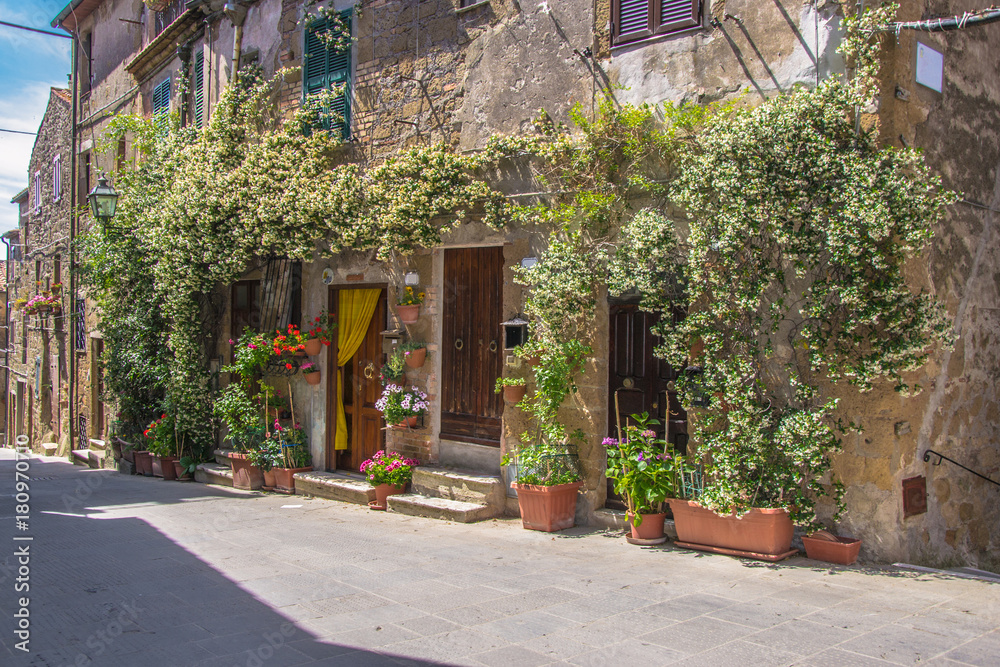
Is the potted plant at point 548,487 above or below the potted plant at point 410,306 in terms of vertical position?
below

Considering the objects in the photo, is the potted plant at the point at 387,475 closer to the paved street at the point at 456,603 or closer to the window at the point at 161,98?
the paved street at the point at 456,603

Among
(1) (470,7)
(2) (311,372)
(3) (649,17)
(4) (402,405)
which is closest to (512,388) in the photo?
(4) (402,405)

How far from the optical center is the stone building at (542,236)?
6008 millimetres

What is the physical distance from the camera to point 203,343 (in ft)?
40.0

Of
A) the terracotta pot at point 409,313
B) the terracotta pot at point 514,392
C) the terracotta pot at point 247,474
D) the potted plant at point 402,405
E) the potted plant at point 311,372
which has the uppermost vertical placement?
the terracotta pot at point 409,313

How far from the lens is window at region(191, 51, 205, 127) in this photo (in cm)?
1270

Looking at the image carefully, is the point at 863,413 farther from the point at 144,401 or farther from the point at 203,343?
the point at 144,401

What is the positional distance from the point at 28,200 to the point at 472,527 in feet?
66.8

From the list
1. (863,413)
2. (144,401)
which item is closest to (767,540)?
(863,413)

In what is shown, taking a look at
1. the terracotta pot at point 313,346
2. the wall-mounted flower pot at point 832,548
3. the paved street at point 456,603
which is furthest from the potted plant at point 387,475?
the wall-mounted flower pot at point 832,548

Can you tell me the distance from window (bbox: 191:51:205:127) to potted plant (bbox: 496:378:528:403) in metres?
7.71

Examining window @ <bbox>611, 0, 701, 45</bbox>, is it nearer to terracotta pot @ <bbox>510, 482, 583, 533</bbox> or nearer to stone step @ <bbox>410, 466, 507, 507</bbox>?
terracotta pot @ <bbox>510, 482, 583, 533</bbox>

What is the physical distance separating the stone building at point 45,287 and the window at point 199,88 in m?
7.06

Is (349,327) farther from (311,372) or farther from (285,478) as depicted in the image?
(285,478)
